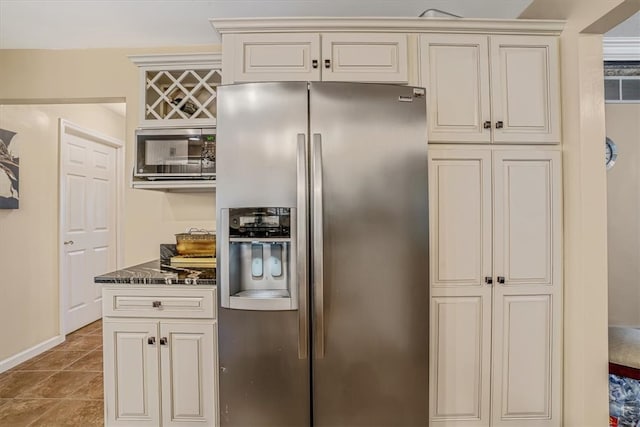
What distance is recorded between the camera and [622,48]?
250 centimetres

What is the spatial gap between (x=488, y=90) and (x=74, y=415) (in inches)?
127

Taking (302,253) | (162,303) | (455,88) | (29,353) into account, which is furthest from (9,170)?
(455,88)

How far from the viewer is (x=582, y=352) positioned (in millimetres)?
1792

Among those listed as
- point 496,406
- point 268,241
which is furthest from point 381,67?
point 496,406

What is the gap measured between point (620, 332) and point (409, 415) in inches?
56.9

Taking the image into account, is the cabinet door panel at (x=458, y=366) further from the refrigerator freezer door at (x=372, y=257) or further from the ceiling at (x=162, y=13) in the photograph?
the ceiling at (x=162, y=13)

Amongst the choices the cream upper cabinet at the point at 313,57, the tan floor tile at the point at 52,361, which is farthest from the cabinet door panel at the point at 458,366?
the tan floor tile at the point at 52,361

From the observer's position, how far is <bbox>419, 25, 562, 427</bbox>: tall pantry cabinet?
188 cm

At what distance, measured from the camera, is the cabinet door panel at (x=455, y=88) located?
6.23ft

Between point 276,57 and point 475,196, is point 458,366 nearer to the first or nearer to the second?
point 475,196

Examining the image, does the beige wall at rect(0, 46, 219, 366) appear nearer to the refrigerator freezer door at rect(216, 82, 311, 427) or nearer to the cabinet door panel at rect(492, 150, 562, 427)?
the refrigerator freezer door at rect(216, 82, 311, 427)

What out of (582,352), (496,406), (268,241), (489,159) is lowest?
(496,406)

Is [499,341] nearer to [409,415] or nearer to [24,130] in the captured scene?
[409,415]

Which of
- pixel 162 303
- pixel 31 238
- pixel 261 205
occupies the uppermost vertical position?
pixel 261 205
